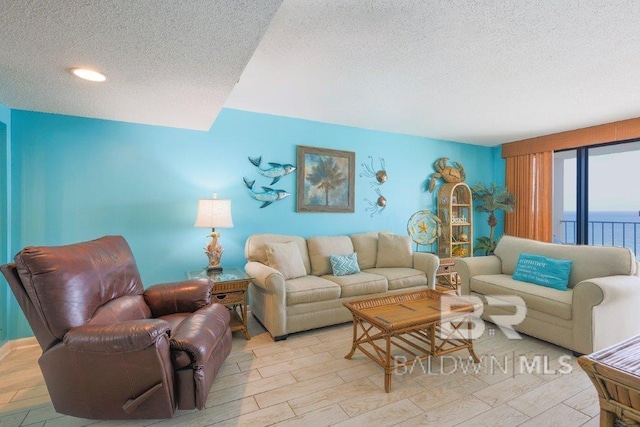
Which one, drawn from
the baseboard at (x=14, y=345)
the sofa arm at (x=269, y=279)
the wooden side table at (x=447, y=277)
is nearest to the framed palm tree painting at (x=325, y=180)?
the sofa arm at (x=269, y=279)

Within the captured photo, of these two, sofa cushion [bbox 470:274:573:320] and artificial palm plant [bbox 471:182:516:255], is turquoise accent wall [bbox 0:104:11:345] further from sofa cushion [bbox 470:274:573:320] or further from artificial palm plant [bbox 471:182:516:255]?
artificial palm plant [bbox 471:182:516:255]

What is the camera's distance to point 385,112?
11.1 feet

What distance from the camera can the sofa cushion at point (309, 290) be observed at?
8.86 ft

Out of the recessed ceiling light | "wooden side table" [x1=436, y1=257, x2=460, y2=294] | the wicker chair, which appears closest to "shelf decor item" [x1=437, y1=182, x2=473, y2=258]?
"wooden side table" [x1=436, y1=257, x2=460, y2=294]

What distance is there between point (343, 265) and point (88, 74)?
Answer: 8.71 ft

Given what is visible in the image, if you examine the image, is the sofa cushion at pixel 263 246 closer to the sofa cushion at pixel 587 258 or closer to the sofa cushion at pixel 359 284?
the sofa cushion at pixel 359 284

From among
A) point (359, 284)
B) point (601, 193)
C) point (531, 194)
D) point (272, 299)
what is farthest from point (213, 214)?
point (601, 193)

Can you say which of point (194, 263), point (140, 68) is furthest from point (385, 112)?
point (194, 263)

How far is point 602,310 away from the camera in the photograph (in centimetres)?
228

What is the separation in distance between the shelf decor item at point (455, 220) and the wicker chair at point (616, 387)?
3.41 m

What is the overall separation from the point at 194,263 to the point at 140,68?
1994 mm

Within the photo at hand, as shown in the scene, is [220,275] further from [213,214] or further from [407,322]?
[407,322]

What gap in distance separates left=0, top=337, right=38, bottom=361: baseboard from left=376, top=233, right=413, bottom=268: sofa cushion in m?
3.50

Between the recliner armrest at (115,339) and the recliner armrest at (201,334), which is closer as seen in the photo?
the recliner armrest at (115,339)
